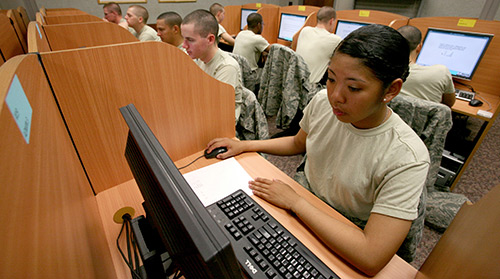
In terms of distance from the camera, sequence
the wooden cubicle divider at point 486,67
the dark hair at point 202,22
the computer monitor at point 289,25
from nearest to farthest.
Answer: the dark hair at point 202,22
the wooden cubicle divider at point 486,67
the computer monitor at point 289,25

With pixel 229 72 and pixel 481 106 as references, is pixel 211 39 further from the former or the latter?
pixel 481 106

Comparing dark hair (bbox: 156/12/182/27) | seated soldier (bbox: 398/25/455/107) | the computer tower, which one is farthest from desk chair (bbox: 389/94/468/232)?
dark hair (bbox: 156/12/182/27)

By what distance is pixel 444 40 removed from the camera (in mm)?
2051

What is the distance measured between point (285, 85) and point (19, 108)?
208 cm

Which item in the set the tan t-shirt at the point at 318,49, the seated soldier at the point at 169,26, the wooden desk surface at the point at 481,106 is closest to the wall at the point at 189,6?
the wooden desk surface at the point at 481,106

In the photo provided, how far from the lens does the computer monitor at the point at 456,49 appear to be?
73.9 inches

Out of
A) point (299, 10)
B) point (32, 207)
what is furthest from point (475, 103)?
point (299, 10)

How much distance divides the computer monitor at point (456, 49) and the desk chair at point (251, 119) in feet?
5.89

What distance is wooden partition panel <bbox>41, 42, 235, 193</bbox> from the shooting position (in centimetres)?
69

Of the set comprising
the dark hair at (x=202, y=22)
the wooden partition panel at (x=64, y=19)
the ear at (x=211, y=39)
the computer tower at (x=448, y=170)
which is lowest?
the computer tower at (x=448, y=170)

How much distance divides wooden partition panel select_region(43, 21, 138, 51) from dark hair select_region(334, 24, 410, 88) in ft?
4.90

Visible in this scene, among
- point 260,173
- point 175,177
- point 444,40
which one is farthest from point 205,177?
point 444,40

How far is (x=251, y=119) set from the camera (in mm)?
1489

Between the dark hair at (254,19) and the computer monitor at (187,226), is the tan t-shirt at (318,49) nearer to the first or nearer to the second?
the dark hair at (254,19)
